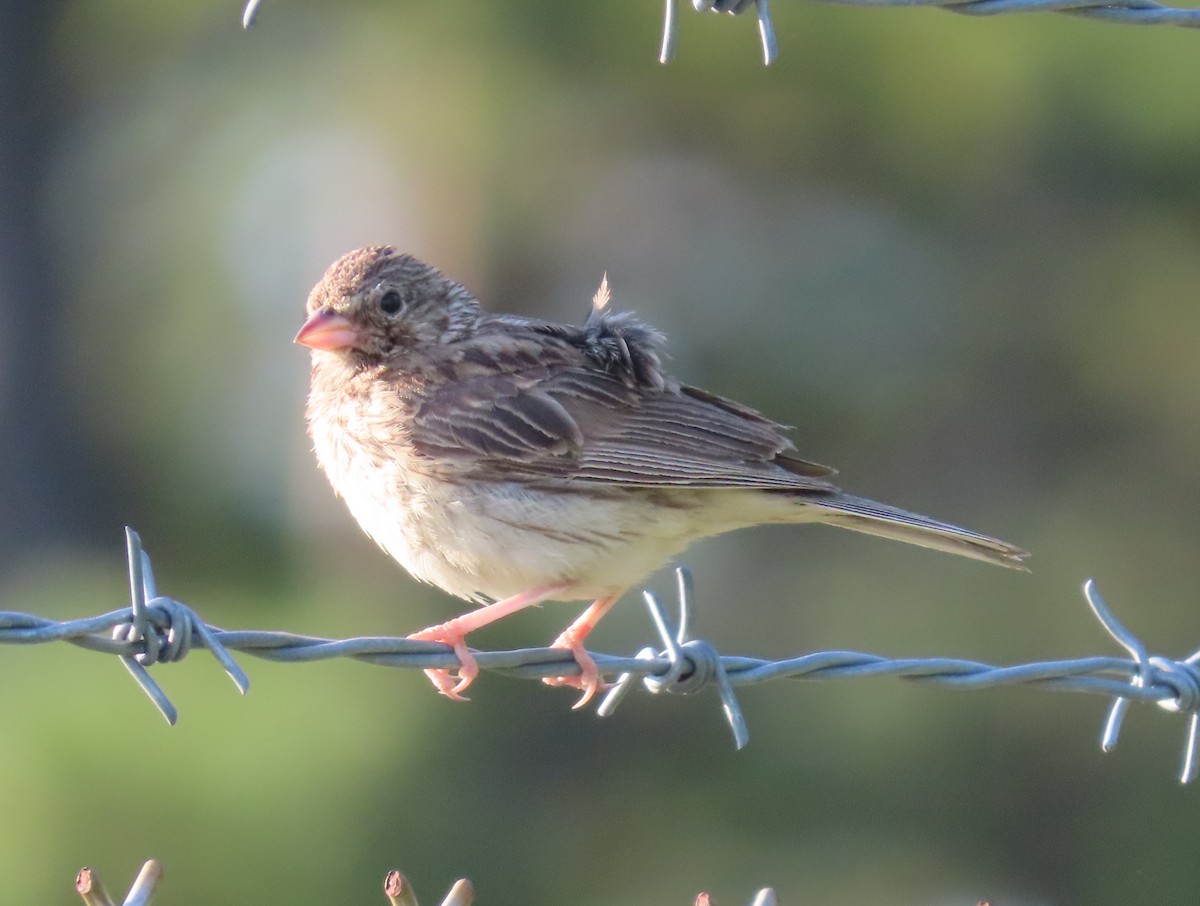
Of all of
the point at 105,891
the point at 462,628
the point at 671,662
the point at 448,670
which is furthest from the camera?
the point at 462,628

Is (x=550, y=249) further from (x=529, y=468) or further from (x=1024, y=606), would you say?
(x=529, y=468)

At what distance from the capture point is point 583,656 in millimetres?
4141

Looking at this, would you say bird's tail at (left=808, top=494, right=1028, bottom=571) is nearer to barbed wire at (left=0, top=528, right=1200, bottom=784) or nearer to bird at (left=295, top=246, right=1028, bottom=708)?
bird at (left=295, top=246, right=1028, bottom=708)

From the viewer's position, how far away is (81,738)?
8719 mm

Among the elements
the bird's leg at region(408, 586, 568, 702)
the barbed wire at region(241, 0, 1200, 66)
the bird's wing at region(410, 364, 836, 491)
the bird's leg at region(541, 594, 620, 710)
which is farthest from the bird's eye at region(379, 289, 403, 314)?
the barbed wire at region(241, 0, 1200, 66)

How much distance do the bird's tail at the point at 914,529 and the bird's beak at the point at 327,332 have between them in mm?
1592

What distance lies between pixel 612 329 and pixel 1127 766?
9119mm

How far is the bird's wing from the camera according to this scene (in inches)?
206

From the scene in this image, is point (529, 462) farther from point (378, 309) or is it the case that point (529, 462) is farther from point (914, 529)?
point (914, 529)

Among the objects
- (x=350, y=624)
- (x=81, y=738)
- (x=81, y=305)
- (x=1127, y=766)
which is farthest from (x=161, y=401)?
(x=1127, y=766)

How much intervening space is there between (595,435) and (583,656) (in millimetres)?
1395

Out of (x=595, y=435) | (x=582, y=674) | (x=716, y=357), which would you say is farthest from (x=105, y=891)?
(x=716, y=357)

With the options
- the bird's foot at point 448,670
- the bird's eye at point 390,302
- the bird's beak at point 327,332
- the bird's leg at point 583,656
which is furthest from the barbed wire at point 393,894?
the bird's eye at point 390,302

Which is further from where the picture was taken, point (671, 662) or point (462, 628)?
point (462, 628)
